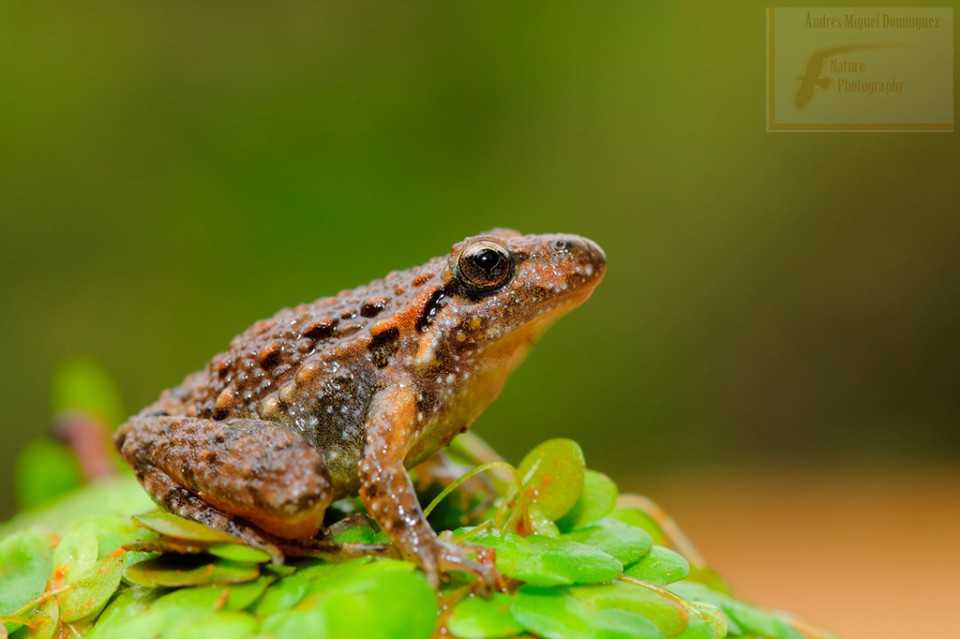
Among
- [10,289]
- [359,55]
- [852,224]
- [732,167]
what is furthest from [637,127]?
[10,289]

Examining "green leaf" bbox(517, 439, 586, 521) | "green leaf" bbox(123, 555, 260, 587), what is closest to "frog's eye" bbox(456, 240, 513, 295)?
"green leaf" bbox(517, 439, 586, 521)

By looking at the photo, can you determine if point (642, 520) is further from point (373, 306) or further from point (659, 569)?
point (373, 306)

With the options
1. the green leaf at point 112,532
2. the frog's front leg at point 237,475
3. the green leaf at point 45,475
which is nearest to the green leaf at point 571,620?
the frog's front leg at point 237,475

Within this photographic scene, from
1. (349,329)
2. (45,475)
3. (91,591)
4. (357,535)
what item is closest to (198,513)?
(91,591)

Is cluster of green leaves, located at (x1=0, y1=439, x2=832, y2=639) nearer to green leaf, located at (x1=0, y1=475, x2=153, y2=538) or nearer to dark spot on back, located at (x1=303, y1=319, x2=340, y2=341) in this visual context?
green leaf, located at (x1=0, y1=475, x2=153, y2=538)

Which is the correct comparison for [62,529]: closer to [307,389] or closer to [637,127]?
[307,389]
